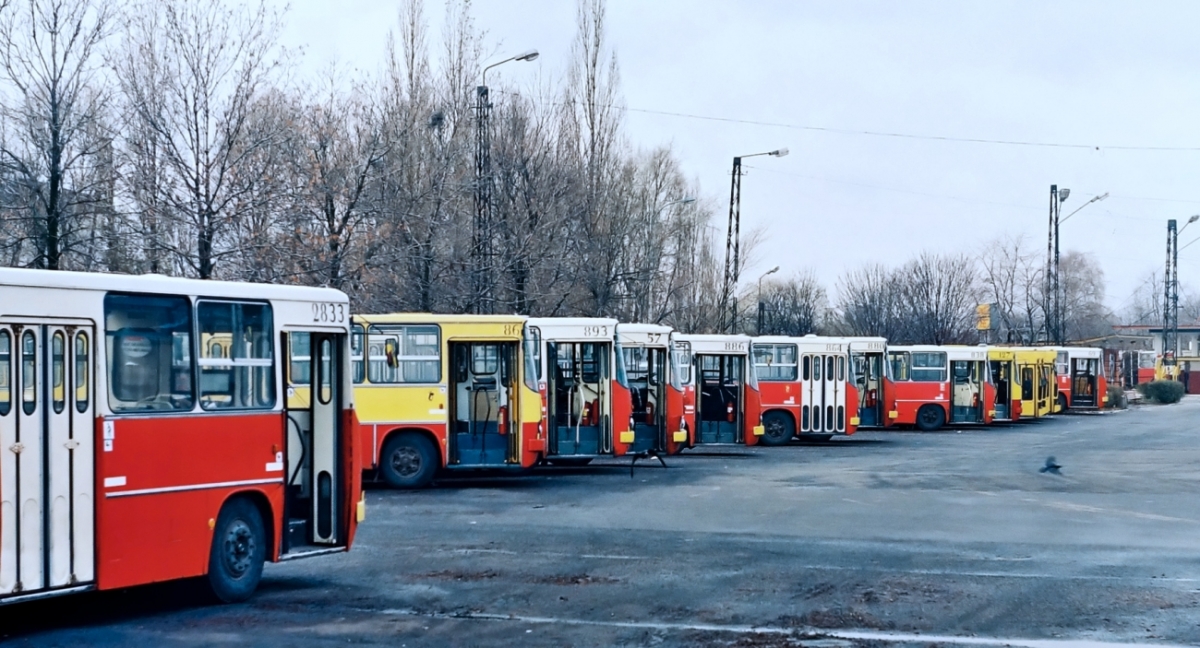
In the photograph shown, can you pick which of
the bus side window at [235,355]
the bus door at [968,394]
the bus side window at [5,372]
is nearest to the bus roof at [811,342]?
the bus door at [968,394]

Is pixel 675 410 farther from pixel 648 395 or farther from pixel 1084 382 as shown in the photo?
pixel 1084 382

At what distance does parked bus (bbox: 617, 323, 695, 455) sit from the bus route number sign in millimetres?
13324

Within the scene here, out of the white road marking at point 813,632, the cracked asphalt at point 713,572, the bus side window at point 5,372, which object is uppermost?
the bus side window at point 5,372

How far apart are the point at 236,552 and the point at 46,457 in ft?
6.88

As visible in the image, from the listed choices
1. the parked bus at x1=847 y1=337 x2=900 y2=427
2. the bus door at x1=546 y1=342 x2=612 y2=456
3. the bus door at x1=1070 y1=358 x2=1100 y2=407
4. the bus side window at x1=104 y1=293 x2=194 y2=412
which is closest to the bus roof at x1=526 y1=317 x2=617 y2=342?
the bus door at x1=546 y1=342 x2=612 y2=456

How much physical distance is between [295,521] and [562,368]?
1160 centimetres

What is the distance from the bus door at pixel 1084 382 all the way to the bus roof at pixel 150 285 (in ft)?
150

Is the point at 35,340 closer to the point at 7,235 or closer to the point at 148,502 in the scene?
the point at 148,502

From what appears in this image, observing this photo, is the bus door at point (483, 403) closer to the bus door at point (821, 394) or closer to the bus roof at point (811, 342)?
the bus roof at point (811, 342)

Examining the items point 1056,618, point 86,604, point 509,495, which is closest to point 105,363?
point 86,604

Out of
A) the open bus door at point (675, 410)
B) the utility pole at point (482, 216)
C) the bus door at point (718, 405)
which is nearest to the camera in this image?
the open bus door at point (675, 410)

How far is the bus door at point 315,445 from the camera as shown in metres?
11.2

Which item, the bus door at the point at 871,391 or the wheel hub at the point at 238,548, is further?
the bus door at the point at 871,391

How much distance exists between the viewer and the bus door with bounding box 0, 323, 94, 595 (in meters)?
8.46
